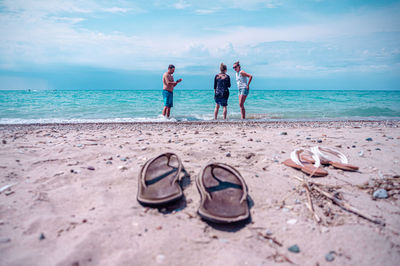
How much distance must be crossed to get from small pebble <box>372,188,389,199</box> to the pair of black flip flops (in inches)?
54.4

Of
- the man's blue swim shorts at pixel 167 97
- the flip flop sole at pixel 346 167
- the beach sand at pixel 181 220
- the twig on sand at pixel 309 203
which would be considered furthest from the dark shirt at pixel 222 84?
the twig on sand at pixel 309 203

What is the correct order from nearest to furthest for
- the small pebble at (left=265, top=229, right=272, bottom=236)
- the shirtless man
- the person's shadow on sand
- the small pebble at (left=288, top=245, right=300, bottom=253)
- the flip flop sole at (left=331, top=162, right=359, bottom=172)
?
the small pebble at (left=288, top=245, right=300, bottom=253) → the small pebble at (left=265, top=229, right=272, bottom=236) → the person's shadow on sand → the flip flop sole at (left=331, top=162, right=359, bottom=172) → the shirtless man

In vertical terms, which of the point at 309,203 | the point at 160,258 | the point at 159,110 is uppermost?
the point at 159,110

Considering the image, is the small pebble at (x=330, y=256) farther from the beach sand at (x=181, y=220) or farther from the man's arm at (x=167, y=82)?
the man's arm at (x=167, y=82)

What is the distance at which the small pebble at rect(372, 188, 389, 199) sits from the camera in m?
2.25

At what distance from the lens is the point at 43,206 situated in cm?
208

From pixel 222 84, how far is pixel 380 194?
20.1ft

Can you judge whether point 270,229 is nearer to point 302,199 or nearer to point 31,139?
point 302,199

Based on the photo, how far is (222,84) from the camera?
781 centimetres

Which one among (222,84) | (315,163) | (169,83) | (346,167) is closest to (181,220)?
(315,163)

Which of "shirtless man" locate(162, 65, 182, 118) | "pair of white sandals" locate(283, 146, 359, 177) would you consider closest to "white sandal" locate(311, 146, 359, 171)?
"pair of white sandals" locate(283, 146, 359, 177)

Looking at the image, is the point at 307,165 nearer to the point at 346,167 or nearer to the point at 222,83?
the point at 346,167

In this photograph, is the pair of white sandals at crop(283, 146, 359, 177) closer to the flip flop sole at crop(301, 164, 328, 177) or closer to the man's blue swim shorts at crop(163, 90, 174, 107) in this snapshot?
the flip flop sole at crop(301, 164, 328, 177)

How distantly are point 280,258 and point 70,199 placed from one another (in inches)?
80.0
